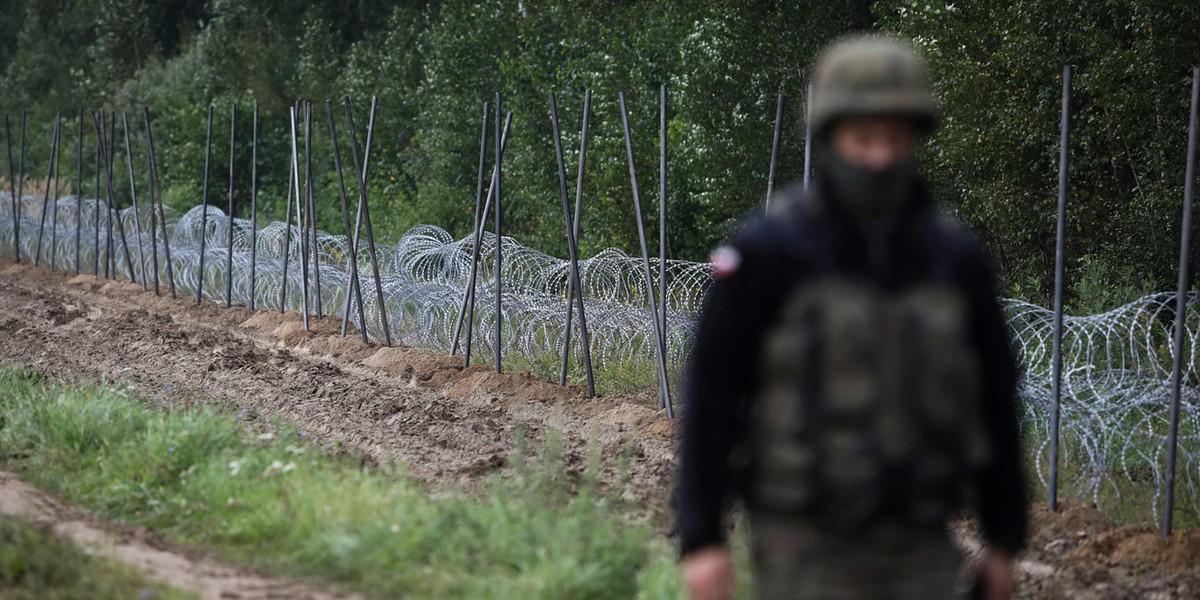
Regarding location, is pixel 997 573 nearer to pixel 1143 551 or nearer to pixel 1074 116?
pixel 1143 551

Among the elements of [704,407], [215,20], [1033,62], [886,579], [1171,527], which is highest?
[215,20]

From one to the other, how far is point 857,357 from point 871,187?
0.33 metres

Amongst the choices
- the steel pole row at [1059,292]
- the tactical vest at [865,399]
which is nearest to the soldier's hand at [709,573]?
the tactical vest at [865,399]

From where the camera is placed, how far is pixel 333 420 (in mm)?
10195

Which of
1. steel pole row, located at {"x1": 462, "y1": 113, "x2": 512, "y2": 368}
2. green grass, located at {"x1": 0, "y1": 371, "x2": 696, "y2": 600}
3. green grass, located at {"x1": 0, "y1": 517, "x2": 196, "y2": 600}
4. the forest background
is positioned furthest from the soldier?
the forest background

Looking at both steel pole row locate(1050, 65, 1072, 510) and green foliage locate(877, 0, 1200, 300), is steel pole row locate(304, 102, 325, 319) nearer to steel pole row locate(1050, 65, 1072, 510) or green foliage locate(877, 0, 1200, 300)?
green foliage locate(877, 0, 1200, 300)

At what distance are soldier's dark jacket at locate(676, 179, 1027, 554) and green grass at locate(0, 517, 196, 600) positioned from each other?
3.10 metres

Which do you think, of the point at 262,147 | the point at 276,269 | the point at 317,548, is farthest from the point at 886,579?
the point at 262,147

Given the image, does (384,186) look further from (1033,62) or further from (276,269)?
(1033,62)

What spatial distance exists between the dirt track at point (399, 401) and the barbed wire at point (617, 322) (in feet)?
1.86

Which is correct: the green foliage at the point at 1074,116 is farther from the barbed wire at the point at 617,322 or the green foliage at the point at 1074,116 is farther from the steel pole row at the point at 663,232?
the steel pole row at the point at 663,232

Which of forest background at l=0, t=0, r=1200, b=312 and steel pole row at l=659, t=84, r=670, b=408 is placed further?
forest background at l=0, t=0, r=1200, b=312

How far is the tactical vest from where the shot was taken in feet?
9.31

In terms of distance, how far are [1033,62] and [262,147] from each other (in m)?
22.6
